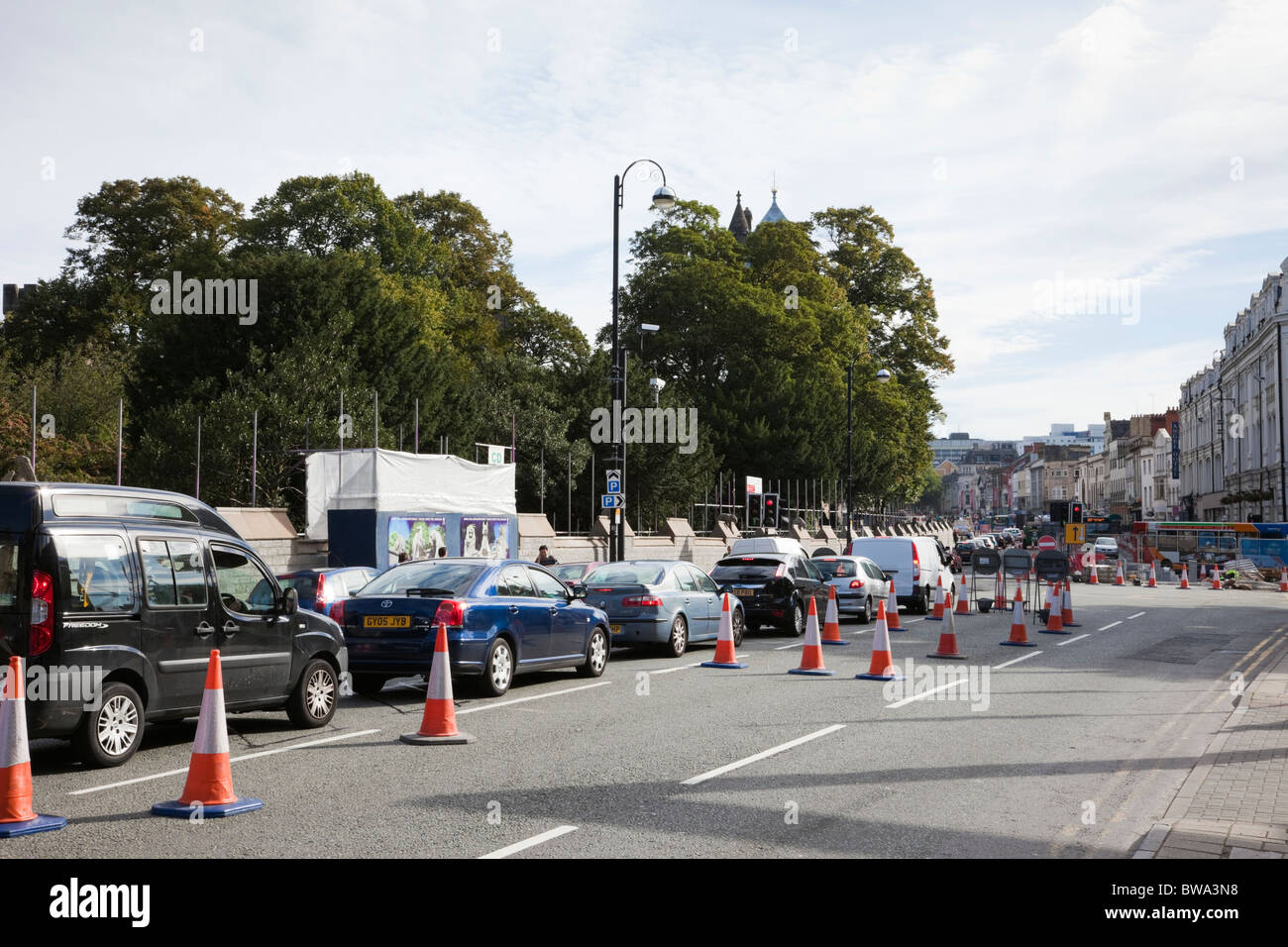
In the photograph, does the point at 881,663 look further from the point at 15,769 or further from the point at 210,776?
the point at 15,769

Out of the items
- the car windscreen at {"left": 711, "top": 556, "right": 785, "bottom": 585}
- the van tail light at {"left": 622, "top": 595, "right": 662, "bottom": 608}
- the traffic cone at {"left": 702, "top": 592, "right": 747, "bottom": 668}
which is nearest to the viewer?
the traffic cone at {"left": 702, "top": 592, "right": 747, "bottom": 668}

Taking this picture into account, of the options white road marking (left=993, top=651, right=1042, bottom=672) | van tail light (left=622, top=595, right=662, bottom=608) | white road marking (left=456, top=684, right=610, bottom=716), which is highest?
van tail light (left=622, top=595, right=662, bottom=608)

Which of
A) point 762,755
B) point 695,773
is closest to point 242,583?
point 695,773

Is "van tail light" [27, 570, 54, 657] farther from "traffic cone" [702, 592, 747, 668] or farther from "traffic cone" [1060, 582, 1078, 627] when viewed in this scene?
"traffic cone" [1060, 582, 1078, 627]

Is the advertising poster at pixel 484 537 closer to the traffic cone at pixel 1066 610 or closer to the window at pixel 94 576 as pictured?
the traffic cone at pixel 1066 610

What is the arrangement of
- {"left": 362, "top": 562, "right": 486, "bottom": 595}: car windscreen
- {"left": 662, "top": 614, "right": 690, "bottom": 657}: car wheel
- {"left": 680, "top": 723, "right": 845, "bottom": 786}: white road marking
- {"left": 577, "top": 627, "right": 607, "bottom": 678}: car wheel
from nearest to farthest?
{"left": 680, "top": 723, "right": 845, "bottom": 786}: white road marking
{"left": 362, "top": 562, "right": 486, "bottom": 595}: car windscreen
{"left": 577, "top": 627, "right": 607, "bottom": 678}: car wheel
{"left": 662, "top": 614, "right": 690, "bottom": 657}: car wheel

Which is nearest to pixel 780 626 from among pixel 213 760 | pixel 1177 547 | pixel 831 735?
pixel 831 735

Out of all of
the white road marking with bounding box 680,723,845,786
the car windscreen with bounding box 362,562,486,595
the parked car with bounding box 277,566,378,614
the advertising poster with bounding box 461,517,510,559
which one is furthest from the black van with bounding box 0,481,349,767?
the advertising poster with bounding box 461,517,510,559

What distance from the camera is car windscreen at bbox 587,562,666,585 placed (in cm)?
1777

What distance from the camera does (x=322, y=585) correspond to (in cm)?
1720

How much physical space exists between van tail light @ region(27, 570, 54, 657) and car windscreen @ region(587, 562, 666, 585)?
9945mm

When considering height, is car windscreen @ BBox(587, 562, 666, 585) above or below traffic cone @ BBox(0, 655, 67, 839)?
above

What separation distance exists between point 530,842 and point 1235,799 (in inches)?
186

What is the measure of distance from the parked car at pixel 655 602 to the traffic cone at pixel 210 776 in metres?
9.97
